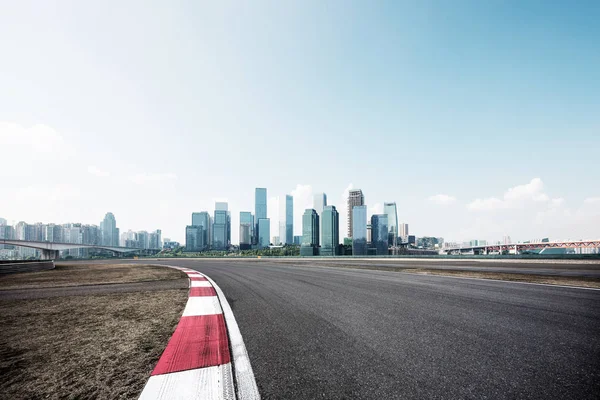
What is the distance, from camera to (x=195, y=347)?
2791 mm

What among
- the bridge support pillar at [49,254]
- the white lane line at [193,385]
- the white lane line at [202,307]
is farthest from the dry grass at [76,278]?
the bridge support pillar at [49,254]

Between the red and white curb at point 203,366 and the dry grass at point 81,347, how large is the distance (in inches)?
5.1

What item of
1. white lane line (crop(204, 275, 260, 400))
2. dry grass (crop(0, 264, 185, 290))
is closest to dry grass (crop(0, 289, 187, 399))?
white lane line (crop(204, 275, 260, 400))

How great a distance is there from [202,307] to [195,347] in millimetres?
2243

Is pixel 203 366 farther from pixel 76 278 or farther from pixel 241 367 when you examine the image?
pixel 76 278

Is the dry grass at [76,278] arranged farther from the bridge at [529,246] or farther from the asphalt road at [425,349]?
the bridge at [529,246]

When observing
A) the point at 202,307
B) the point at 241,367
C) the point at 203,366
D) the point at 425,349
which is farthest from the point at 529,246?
the point at 203,366

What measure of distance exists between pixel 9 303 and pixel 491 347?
8.76m

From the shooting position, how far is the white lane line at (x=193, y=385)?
5.98ft

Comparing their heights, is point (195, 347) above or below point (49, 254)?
above

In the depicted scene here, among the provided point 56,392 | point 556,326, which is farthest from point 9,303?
Answer: point 556,326

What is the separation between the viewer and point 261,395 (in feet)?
6.05

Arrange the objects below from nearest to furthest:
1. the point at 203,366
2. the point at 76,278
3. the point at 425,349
Result: the point at 203,366 < the point at 425,349 < the point at 76,278

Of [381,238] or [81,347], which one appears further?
[381,238]
